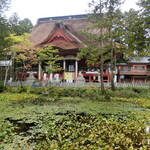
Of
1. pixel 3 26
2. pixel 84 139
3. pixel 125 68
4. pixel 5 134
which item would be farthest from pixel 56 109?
pixel 125 68

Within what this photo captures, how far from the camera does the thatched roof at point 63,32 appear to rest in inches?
682

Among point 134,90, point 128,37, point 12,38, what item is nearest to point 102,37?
point 128,37

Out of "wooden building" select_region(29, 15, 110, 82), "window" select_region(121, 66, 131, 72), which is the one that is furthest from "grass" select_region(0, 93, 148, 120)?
"window" select_region(121, 66, 131, 72)

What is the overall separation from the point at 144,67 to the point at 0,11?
22775 millimetres

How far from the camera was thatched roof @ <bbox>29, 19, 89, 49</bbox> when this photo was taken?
56.8 feet

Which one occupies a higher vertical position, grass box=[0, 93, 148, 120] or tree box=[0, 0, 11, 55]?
tree box=[0, 0, 11, 55]

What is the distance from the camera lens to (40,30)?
23.1m

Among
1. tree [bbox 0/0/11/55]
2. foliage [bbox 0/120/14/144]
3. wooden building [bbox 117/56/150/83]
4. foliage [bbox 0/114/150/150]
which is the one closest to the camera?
foliage [bbox 0/114/150/150]

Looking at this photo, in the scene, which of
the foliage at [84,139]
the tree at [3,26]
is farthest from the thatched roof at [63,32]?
the foliage at [84,139]

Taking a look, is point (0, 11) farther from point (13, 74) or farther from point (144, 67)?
point (144, 67)

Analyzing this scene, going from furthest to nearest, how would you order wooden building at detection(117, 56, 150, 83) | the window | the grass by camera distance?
the window, wooden building at detection(117, 56, 150, 83), the grass

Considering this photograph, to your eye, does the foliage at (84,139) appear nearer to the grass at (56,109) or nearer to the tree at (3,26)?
the grass at (56,109)

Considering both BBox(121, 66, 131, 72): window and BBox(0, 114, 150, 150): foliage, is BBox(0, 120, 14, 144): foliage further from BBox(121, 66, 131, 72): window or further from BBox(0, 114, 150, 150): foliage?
BBox(121, 66, 131, 72): window

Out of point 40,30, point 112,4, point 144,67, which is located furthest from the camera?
point 144,67
